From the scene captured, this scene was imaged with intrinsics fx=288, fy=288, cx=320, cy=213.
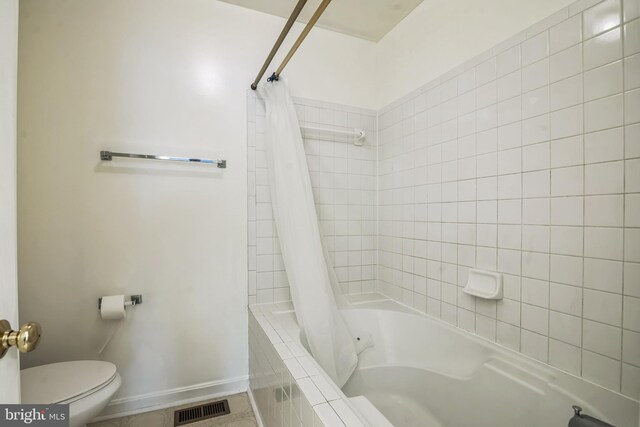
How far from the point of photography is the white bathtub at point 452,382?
99 centimetres

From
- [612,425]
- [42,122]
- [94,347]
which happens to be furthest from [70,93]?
[612,425]

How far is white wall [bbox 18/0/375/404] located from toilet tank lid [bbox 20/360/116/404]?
0.81ft

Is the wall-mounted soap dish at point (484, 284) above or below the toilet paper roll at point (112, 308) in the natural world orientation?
above

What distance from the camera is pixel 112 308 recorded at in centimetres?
143

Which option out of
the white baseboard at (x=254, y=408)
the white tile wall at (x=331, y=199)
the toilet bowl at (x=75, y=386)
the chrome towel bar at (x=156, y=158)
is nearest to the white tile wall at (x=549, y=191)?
the white tile wall at (x=331, y=199)

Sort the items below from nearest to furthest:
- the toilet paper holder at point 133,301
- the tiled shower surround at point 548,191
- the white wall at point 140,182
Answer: the tiled shower surround at point 548,191 < the white wall at point 140,182 < the toilet paper holder at point 133,301

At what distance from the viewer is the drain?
1.50 meters

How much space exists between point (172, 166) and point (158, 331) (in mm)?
923

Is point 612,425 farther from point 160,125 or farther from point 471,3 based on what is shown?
point 160,125

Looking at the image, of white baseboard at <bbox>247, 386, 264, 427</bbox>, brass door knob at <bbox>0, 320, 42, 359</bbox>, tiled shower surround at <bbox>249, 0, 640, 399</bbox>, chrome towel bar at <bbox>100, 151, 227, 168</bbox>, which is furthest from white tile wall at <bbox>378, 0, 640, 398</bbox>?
brass door knob at <bbox>0, 320, 42, 359</bbox>

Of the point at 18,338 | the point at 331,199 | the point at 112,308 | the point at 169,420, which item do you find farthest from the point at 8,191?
the point at 331,199

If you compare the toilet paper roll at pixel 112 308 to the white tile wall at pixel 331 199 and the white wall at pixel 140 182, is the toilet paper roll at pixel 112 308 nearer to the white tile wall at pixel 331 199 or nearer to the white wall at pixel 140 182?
the white wall at pixel 140 182

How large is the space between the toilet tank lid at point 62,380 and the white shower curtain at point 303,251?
0.87 m

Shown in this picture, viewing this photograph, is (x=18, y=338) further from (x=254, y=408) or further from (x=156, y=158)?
(x=254, y=408)
